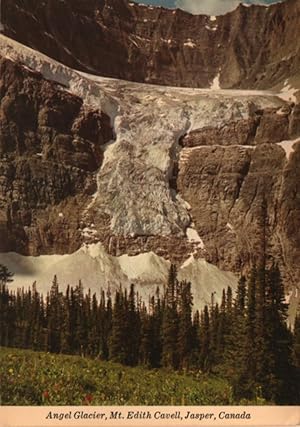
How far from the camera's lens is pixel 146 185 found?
11.4 m

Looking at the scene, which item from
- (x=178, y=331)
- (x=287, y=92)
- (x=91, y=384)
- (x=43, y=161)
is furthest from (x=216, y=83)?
(x=91, y=384)

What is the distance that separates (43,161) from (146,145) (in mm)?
1725

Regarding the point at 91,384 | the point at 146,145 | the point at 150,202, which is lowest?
the point at 91,384

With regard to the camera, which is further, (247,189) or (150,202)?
(247,189)

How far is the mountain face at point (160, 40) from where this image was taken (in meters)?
12.0

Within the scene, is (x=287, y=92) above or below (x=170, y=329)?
above

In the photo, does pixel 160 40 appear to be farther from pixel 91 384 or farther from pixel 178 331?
pixel 91 384

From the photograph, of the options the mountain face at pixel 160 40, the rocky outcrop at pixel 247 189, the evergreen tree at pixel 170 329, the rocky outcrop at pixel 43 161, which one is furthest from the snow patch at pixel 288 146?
the evergreen tree at pixel 170 329

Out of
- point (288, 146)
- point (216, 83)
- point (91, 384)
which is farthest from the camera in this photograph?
point (216, 83)

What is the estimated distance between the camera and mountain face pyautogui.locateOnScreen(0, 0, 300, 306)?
32.2ft

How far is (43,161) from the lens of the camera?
1251 cm

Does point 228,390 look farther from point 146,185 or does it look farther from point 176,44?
point 176,44

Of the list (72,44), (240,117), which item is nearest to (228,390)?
(240,117)

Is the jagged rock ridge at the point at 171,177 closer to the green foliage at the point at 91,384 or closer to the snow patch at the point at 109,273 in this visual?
the snow patch at the point at 109,273
